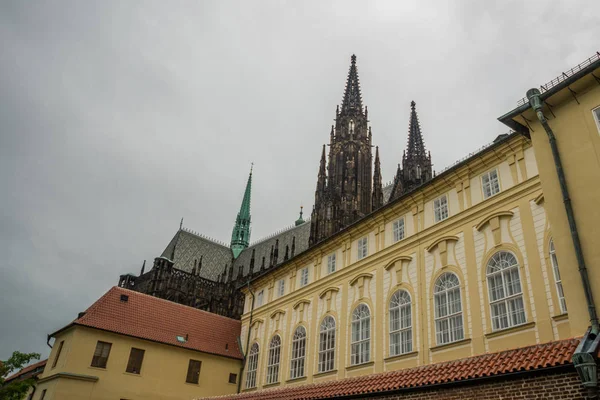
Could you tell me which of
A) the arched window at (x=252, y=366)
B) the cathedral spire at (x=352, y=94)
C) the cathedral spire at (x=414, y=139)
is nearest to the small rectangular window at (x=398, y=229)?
the arched window at (x=252, y=366)

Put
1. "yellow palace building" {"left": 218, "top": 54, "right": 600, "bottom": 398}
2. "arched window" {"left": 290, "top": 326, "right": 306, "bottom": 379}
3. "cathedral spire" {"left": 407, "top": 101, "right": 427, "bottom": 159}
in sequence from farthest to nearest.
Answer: "cathedral spire" {"left": 407, "top": 101, "right": 427, "bottom": 159} < "arched window" {"left": 290, "top": 326, "right": 306, "bottom": 379} < "yellow palace building" {"left": 218, "top": 54, "right": 600, "bottom": 398}

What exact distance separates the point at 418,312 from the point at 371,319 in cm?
266

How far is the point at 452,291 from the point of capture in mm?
17438

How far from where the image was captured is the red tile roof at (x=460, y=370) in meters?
10.5

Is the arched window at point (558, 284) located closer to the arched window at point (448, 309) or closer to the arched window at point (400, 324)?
the arched window at point (448, 309)

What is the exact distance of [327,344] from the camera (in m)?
22.5

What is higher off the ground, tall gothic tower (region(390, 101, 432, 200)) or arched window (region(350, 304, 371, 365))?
tall gothic tower (region(390, 101, 432, 200))

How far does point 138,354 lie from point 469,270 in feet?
63.0

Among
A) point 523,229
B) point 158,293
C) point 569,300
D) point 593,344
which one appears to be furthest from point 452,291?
point 158,293

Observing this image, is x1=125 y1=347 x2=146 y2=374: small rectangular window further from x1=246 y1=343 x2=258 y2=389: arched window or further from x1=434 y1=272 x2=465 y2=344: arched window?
x1=434 y1=272 x2=465 y2=344: arched window

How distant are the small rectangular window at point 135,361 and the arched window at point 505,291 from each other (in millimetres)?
19772

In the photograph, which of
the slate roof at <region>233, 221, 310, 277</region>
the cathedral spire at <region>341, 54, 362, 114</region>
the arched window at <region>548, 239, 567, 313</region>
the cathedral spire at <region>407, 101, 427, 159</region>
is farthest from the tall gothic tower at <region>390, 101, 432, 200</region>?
the arched window at <region>548, 239, 567, 313</region>

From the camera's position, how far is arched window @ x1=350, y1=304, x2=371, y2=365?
2014 centimetres

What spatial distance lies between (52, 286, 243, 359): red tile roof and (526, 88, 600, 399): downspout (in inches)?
902
